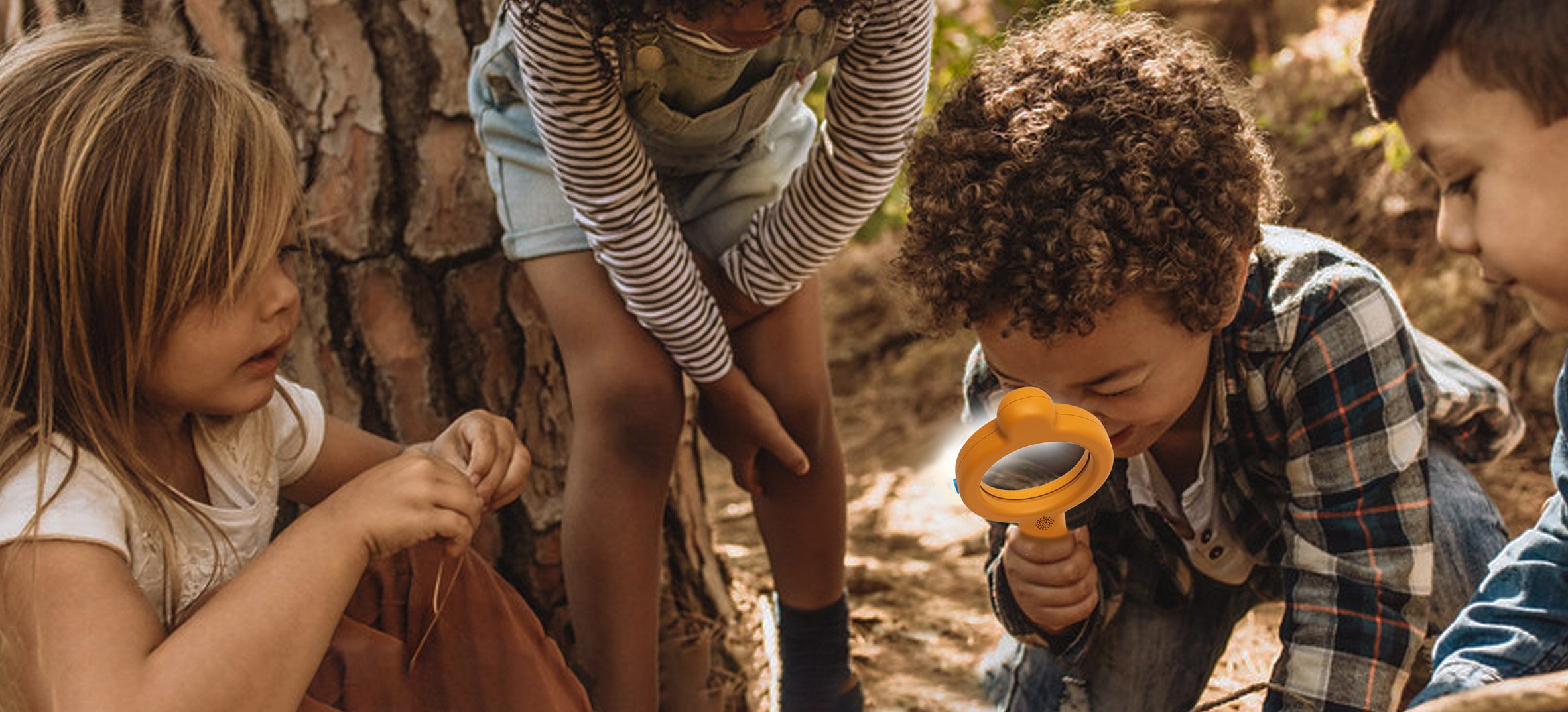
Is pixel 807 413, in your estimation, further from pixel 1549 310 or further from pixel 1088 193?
pixel 1549 310

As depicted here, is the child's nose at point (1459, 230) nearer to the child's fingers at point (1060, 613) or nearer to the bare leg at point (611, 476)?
the child's fingers at point (1060, 613)

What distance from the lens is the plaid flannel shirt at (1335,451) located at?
5.16ft

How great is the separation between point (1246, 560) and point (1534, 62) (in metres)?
0.88

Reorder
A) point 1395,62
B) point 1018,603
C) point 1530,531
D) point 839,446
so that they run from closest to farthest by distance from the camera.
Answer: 1. point 1395,62
2. point 1530,531
3. point 1018,603
4. point 839,446

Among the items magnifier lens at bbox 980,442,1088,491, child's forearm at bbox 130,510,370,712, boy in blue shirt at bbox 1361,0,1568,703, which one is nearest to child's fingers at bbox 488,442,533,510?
child's forearm at bbox 130,510,370,712

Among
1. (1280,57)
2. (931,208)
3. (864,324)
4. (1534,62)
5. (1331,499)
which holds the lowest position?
(864,324)

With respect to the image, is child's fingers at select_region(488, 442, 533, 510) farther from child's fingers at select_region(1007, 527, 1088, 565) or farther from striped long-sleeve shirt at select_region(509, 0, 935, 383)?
child's fingers at select_region(1007, 527, 1088, 565)

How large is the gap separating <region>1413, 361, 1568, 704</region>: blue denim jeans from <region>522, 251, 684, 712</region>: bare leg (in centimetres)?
98

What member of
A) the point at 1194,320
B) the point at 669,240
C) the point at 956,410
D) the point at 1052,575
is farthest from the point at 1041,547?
the point at 956,410

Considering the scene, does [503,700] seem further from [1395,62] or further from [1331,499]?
[1395,62]

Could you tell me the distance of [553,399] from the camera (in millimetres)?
2146

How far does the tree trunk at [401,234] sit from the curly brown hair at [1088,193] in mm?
779

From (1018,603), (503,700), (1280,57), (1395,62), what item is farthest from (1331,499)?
(1280,57)

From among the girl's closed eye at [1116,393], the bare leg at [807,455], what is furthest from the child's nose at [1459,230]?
A: the bare leg at [807,455]
